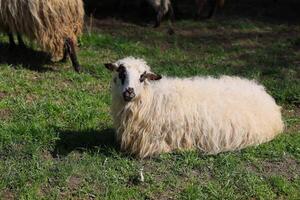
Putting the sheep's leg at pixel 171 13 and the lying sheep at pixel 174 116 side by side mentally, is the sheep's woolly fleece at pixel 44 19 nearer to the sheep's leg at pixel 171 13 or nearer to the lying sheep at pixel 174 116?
the lying sheep at pixel 174 116

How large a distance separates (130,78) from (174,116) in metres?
0.62

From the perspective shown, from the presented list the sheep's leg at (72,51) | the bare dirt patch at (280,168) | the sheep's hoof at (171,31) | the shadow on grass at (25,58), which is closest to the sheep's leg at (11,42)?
the shadow on grass at (25,58)

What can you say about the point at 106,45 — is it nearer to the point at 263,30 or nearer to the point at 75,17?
the point at 75,17

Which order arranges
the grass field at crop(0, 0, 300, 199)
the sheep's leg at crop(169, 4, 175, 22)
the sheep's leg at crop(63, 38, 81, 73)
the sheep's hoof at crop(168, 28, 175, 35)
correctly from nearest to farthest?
the grass field at crop(0, 0, 300, 199) → the sheep's leg at crop(63, 38, 81, 73) → the sheep's hoof at crop(168, 28, 175, 35) → the sheep's leg at crop(169, 4, 175, 22)

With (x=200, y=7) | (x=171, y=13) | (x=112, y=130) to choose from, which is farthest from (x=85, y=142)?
(x=200, y=7)

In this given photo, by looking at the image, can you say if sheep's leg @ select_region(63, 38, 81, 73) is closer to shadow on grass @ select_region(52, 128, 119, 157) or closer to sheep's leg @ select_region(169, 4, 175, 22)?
shadow on grass @ select_region(52, 128, 119, 157)

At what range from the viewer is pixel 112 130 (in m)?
6.36

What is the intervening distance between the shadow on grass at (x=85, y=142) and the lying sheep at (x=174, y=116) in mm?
209

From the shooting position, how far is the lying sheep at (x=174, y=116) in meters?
5.66

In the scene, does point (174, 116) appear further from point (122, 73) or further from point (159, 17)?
point (159, 17)

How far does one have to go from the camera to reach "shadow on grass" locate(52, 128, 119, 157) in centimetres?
579

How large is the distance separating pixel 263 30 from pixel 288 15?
4.25 ft

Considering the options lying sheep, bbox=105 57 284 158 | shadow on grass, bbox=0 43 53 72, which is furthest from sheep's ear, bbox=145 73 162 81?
shadow on grass, bbox=0 43 53 72

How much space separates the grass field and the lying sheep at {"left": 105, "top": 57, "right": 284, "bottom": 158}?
0.45ft
